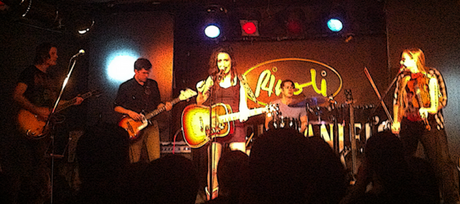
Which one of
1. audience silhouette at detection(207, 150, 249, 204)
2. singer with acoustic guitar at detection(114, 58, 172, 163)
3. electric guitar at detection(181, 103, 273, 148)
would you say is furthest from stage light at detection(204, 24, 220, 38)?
audience silhouette at detection(207, 150, 249, 204)

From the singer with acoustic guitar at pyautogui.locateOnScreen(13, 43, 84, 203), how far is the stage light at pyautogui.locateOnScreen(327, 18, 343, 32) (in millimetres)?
4572

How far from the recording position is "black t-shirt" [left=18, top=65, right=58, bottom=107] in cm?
543

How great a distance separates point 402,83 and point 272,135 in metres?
4.10

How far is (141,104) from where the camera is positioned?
6250mm

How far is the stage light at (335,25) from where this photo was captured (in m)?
7.43

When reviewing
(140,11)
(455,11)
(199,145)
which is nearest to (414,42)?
(455,11)

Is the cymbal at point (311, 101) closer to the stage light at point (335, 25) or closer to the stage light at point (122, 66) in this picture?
the stage light at point (335, 25)

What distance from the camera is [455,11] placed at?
21.6 ft

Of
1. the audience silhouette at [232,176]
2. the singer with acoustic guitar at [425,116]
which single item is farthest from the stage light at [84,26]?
the audience silhouette at [232,176]

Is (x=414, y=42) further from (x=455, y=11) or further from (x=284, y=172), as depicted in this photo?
(x=284, y=172)

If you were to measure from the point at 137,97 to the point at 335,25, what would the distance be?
3.83 meters

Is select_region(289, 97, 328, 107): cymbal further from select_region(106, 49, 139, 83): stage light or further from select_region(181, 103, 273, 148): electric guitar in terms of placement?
select_region(106, 49, 139, 83): stage light

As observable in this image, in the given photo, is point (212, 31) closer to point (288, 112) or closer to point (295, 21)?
point (295, 21)

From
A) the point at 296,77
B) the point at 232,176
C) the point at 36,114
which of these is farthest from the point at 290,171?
the point at 296,77
